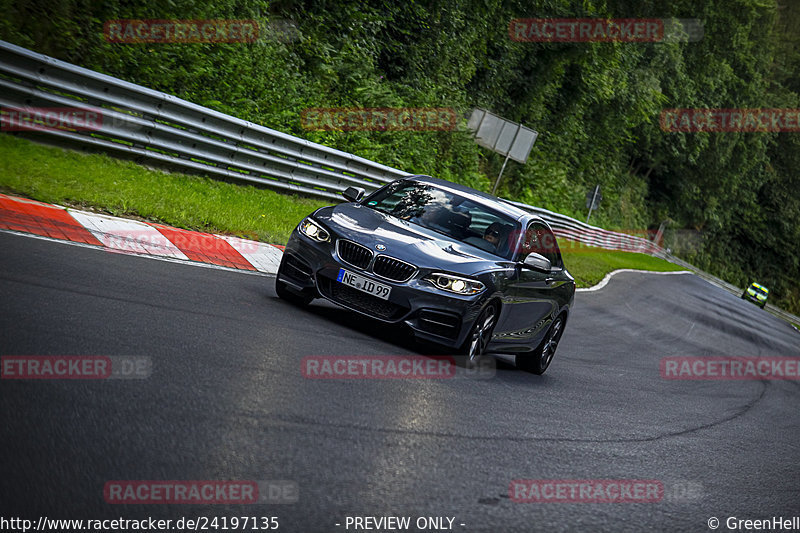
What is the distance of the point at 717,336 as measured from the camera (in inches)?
825

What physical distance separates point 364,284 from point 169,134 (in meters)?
6.54

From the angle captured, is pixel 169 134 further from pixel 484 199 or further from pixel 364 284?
pixel 364 284

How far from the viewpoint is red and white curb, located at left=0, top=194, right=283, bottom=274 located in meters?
8.36

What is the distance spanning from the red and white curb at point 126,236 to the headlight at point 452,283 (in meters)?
2.91

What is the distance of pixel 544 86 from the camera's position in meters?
38.3

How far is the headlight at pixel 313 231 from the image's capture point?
8.23 m

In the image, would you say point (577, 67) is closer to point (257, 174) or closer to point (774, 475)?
point (257, 174)

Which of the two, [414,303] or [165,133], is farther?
[165,133]

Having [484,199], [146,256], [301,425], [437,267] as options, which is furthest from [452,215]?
[301,425]

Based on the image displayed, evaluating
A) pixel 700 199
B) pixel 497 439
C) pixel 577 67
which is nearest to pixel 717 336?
pixel 497 439

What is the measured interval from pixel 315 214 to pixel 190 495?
5.06m

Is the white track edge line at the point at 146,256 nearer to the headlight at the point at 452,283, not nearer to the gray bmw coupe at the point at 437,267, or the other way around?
the gray bmw coupe at the point at 437,267

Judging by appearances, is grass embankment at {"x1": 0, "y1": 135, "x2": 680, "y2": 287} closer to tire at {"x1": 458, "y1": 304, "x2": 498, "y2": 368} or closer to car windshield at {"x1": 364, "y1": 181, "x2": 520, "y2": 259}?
car windshield at {"x1": 364, "y1": 181, "x2": 520, "y2": 259}

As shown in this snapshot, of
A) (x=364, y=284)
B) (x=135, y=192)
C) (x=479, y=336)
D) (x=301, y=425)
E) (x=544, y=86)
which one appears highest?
(x=544, y=86)
